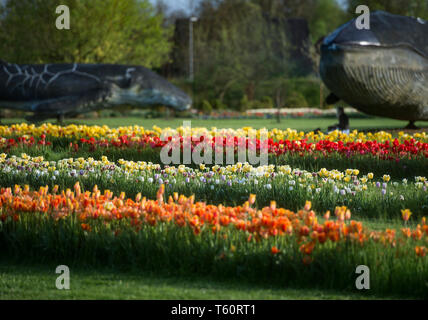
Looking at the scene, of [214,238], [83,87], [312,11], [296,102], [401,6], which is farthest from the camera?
[312,11]

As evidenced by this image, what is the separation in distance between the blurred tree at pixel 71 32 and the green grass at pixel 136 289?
A: 24.8 metres

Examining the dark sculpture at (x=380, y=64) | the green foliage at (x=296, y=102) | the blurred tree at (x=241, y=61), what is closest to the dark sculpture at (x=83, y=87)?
the dark sculpture at (x=380, y=64)

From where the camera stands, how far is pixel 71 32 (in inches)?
1105

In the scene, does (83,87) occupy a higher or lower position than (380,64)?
lower

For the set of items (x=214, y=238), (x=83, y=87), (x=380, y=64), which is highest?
(x=380, y=64)

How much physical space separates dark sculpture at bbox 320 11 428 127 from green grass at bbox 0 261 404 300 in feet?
31.3

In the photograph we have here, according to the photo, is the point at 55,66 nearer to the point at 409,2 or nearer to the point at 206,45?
the point at 206,45

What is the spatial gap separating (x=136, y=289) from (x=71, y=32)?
2566cm

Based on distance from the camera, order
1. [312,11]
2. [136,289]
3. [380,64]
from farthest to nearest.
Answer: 1. [312,11]
2. [380,64]
3. [136,289]

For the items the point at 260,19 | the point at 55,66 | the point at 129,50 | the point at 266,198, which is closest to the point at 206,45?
the point at 260,19

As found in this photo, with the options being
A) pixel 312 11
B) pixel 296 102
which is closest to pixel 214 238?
pixel 296 102

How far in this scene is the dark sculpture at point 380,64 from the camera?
13.0 m

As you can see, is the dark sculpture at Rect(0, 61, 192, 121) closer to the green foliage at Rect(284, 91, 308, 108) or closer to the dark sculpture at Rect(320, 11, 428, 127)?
the dark sculpture at Rect(320, 11, 428, 127)

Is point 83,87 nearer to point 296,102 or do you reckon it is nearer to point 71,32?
point 71,32
